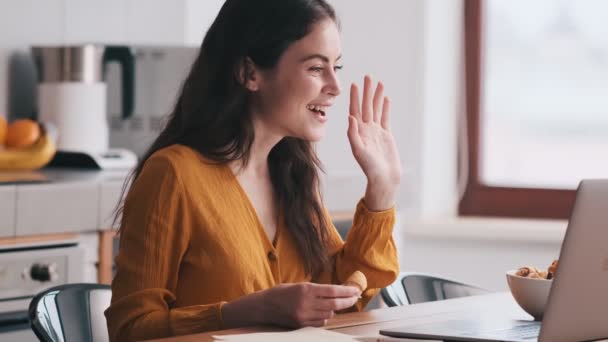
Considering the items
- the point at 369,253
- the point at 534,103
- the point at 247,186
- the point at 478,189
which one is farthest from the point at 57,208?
the point at 534,103

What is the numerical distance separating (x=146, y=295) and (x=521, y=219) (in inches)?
104

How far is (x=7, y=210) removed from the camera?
2490 mm

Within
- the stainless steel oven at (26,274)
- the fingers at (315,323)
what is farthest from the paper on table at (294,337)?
the stainless steel oven at (26,274)

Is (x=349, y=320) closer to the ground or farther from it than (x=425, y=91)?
closer to the ground

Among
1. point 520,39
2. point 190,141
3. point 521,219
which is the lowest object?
point 521,219

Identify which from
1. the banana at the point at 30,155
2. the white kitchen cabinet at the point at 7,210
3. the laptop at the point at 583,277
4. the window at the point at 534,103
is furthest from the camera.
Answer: the window at the point at 534,103

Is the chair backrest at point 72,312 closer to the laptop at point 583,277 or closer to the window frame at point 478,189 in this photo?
the laptop at point 583,277

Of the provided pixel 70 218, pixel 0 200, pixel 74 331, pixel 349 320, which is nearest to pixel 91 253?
pixel 70 218

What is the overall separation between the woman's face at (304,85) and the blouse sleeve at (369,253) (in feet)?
0.60

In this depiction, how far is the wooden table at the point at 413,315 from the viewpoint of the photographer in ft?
4.87

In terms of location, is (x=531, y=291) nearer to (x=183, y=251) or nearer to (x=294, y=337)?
(x=294, y=337)

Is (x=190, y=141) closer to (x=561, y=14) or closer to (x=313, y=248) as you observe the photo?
(x=313, y=248)

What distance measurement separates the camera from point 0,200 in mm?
2471

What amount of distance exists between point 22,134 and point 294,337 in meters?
1.72
